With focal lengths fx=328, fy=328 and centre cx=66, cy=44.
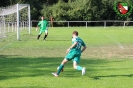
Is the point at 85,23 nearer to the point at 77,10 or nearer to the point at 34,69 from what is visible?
the point at 77,10

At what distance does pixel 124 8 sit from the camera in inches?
2571

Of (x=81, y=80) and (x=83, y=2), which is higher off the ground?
(x=83, y=2)

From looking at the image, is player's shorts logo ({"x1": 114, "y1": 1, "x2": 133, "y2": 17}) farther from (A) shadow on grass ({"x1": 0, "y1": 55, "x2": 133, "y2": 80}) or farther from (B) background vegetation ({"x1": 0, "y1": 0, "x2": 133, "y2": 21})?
(A) shadow on grass ({"x1": 0, "y1": 55, "x2": 133, "y2": 80})

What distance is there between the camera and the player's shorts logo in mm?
64062

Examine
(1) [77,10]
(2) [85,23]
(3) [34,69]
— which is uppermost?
(1) [77,10]

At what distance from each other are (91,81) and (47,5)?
200 ft

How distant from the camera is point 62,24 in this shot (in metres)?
62.2

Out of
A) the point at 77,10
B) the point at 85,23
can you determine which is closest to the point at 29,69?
the point at 85,23

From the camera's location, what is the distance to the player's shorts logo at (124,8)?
64062 millimetres

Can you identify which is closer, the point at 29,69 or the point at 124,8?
the point at 29,69

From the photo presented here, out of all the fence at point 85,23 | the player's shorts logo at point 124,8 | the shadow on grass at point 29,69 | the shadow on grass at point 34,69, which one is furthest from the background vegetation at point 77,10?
the shadow on grass at point 29,69

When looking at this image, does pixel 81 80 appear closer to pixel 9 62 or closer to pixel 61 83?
pixel 61 83

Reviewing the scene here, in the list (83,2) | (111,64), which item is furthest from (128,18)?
(111,64)

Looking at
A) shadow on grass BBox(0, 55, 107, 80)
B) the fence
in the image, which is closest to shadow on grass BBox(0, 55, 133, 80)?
shadow on grass BBox(0, 55, 107, 80)
